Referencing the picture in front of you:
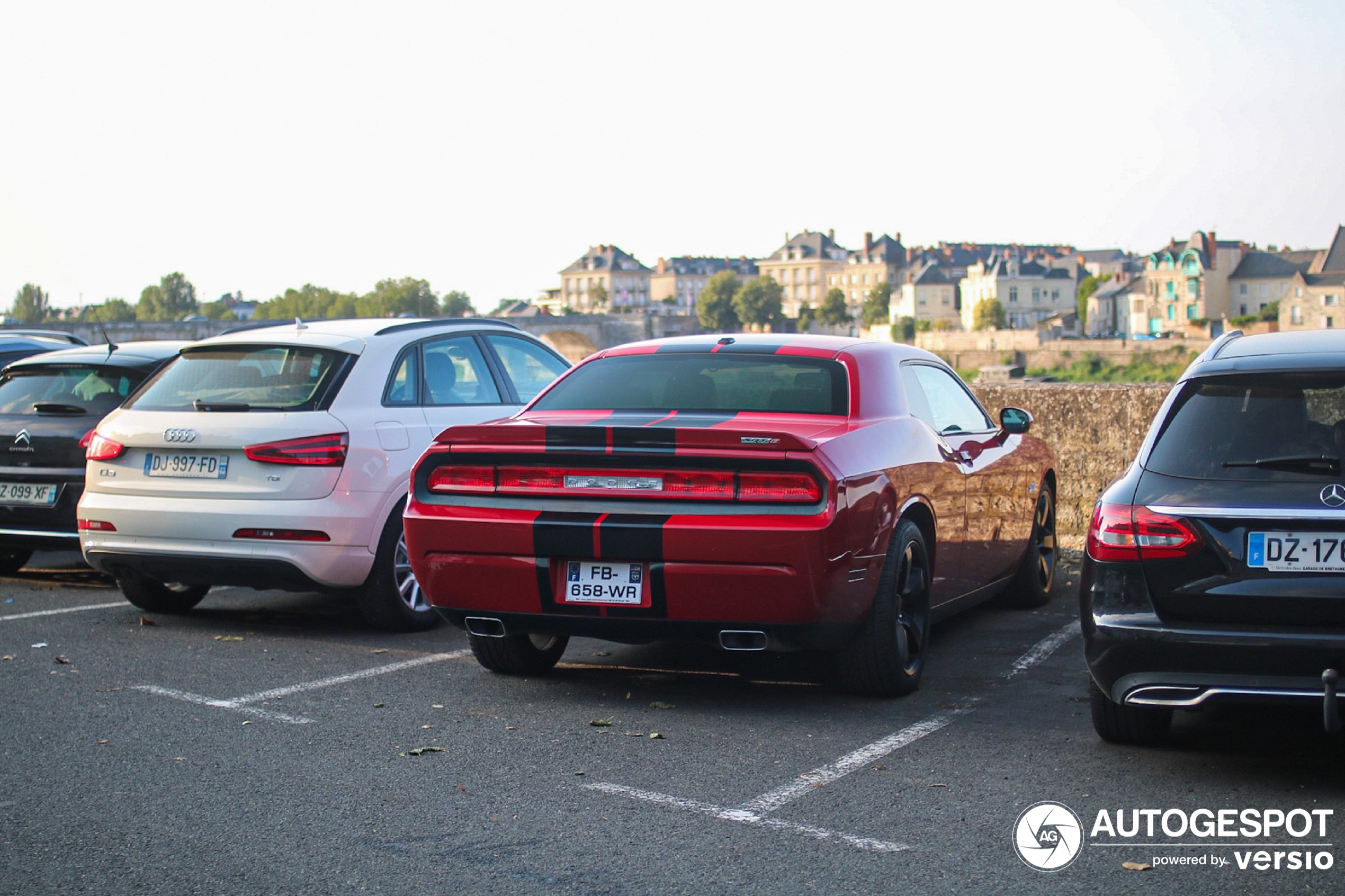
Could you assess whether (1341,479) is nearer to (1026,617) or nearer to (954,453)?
(954,453)

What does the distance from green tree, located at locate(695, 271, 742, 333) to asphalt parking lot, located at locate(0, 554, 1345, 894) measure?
18402 cm

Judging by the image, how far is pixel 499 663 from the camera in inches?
233

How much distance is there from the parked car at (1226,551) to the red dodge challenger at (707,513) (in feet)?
3.11

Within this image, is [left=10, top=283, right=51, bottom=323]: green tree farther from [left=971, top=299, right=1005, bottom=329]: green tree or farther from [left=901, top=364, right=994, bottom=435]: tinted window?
[left=901, top=364, right=994, bottom=435]: tinted window

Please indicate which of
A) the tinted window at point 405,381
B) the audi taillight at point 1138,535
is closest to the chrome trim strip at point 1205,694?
the audi taillight at point 1138,535

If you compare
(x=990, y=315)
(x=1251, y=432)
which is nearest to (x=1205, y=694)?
(x=1251, y=432)

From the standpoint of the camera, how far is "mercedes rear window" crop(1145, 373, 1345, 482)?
13.8 ft

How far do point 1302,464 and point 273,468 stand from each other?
4.52 m

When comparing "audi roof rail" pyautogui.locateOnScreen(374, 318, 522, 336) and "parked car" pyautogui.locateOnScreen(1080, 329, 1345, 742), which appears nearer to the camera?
"parked car" pyautogui.locateOnScreen(1080, 329, 1345, 742)

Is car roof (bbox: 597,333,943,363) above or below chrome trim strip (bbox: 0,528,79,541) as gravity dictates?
above

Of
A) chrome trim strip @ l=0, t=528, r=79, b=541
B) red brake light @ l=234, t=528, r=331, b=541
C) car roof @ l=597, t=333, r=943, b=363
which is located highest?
car roof @ l=597, t=333, r=943, b=363

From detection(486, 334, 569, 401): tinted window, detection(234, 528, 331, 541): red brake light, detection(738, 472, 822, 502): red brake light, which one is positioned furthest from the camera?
detection(486, 334, 569, 401): tinted window

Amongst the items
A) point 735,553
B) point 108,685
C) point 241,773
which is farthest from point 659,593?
point 108,685

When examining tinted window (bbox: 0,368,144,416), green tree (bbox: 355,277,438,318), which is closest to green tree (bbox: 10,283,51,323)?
green tree (bbox: 355,277,438,318)
